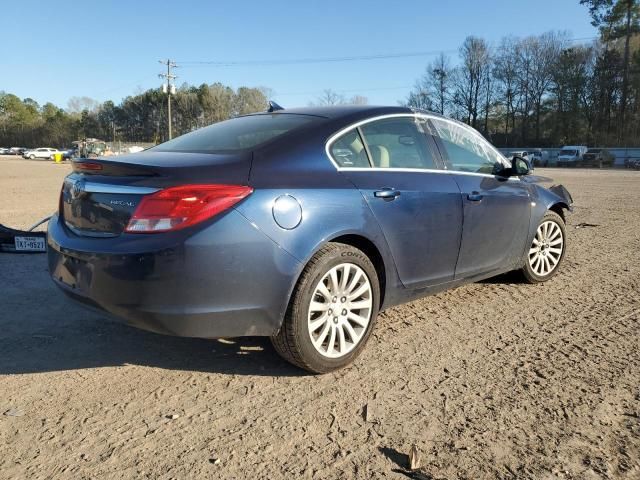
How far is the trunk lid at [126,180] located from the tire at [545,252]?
125 inches

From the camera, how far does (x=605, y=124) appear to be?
70.4m

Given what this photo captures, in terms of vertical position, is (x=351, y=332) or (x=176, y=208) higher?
(x=176, y=208)

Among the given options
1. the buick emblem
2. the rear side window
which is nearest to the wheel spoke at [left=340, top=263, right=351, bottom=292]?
the rear side window

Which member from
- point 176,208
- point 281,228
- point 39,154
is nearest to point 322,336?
point 281,228

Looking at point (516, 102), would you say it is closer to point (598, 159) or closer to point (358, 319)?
point (598, 159)

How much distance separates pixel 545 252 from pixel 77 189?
4208mm

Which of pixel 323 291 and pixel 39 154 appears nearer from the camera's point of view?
pixel 323 291

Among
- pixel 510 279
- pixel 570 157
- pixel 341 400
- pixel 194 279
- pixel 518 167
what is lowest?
pixel 341 400

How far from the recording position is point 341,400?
111 inches

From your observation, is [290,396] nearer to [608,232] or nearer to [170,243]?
[170,243]

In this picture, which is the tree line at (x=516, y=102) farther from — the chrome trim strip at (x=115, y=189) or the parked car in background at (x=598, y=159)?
the chrome trim strip at (x=115, y=189)

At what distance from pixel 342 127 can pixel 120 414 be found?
2.12 meters

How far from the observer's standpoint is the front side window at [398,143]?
3.53m

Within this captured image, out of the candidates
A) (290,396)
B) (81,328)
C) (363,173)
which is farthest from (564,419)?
(81,328)
